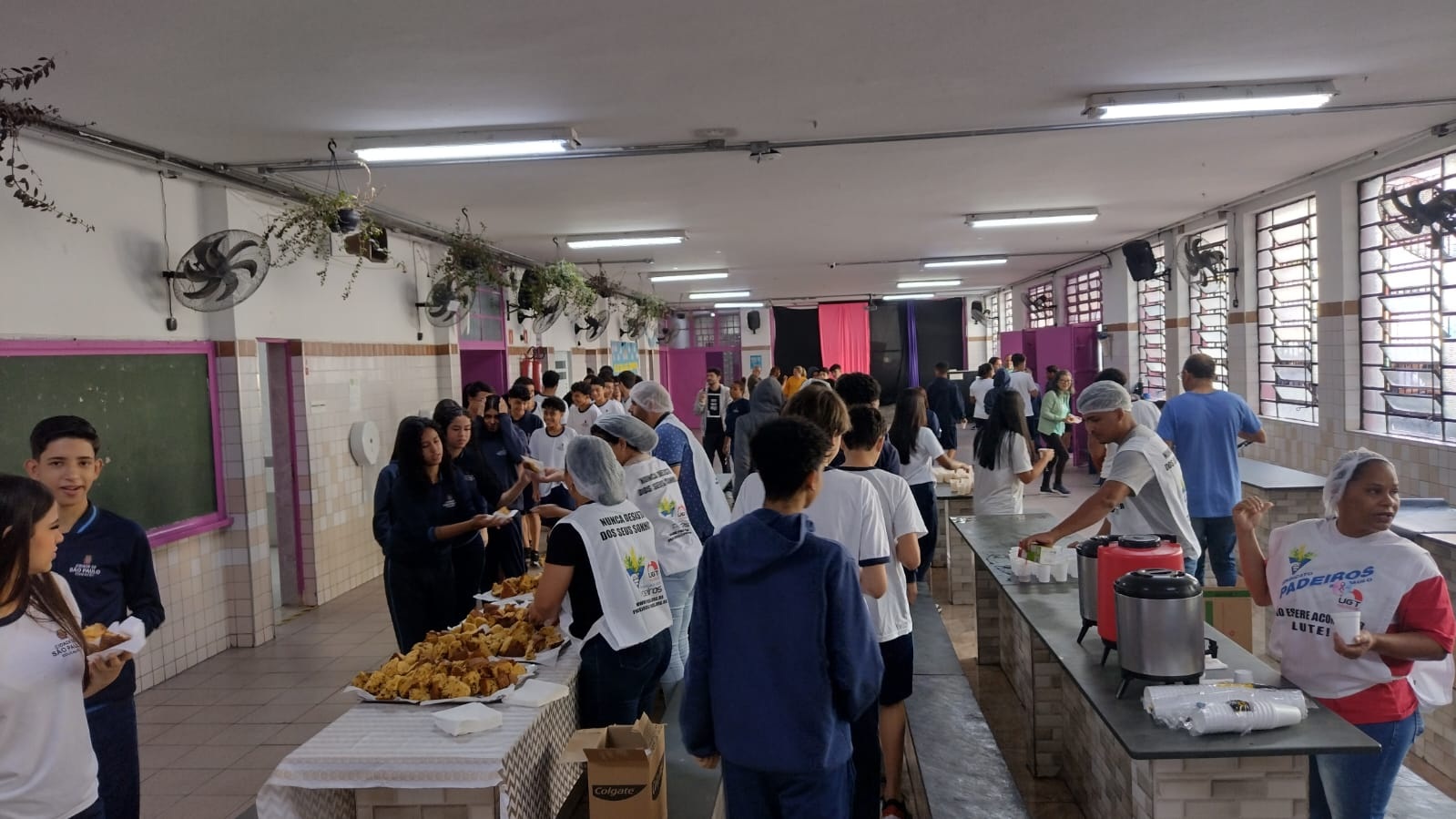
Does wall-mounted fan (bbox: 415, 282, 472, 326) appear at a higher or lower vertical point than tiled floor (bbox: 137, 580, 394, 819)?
higher

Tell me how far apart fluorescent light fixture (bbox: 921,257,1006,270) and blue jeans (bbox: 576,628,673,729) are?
12.2 metres

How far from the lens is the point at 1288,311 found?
9516 mm

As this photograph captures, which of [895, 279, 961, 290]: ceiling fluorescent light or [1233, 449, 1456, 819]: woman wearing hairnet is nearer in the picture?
[1233, 449, 1456, 819]: woman wearing hairnet

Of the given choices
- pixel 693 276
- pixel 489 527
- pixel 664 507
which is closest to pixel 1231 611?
pixel 664 507

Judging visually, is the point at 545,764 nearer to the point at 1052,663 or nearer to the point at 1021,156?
the point at 1052,663

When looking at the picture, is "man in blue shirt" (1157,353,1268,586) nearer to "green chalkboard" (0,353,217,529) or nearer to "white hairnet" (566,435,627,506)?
"white hairnet" (566,435,627,506)

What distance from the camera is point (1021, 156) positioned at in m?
7.16

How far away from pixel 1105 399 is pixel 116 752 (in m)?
3.70

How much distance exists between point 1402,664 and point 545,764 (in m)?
2.64

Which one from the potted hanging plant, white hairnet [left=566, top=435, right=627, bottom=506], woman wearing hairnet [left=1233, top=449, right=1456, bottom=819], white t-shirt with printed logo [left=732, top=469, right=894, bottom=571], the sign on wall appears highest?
the potted hanging plant

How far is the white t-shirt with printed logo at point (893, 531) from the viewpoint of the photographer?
3248mm

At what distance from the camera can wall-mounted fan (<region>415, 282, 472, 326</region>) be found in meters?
9.71

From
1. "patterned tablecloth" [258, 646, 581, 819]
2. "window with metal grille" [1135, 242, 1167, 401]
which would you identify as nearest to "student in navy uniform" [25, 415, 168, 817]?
"patterned tablecloth" [258, 646, 581, 819]

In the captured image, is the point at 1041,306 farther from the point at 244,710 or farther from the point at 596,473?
the point at 596,473
